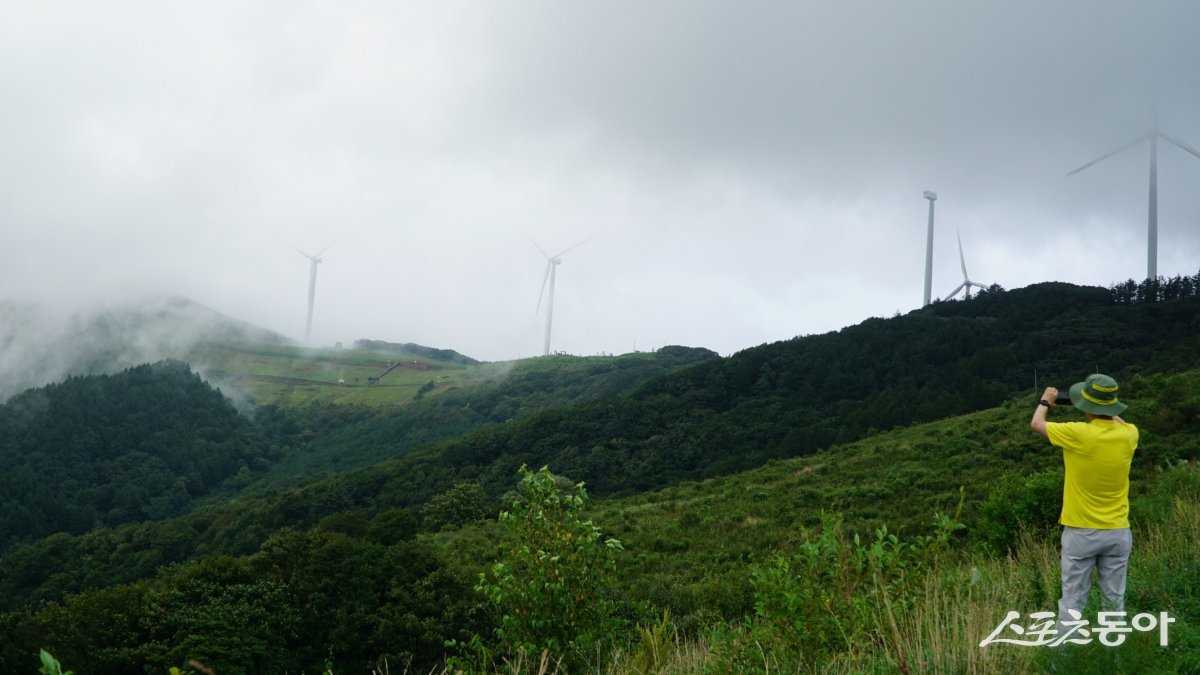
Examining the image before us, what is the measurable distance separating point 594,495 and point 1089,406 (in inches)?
2500

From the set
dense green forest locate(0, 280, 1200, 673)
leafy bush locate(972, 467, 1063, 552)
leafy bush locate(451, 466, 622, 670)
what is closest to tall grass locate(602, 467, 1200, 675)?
dense green forest locate(0, 280, 1200, 673)

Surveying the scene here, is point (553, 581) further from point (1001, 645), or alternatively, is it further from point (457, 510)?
point (457, 510)

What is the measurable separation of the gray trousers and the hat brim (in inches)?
37.8

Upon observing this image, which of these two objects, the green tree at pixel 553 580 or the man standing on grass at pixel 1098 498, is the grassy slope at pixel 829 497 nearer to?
the green tree at pixel 553 580

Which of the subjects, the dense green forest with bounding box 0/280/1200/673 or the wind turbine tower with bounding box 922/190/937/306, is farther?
the wind turbine tower with bounding box 922/190/937/306

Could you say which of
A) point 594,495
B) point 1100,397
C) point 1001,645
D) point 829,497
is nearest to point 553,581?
point 1001,645

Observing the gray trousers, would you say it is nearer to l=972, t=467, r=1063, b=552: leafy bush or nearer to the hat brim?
the hat brim

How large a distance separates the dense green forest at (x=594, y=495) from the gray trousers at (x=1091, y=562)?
0.40 m

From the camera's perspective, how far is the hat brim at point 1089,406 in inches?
267

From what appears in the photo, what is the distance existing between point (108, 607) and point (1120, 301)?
3529 inches

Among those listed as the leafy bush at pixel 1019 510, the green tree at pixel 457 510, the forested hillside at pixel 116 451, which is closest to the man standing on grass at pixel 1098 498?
the leafy bush at pixel 1019 510

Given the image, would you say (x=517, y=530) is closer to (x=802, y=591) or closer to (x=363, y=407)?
(x=802, y=591)

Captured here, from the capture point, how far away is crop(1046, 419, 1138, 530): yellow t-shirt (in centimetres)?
674

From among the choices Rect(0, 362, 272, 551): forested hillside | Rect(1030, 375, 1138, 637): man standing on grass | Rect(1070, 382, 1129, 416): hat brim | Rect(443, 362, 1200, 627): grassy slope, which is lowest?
Rect(0, 362, 272, 551): forested hillside
